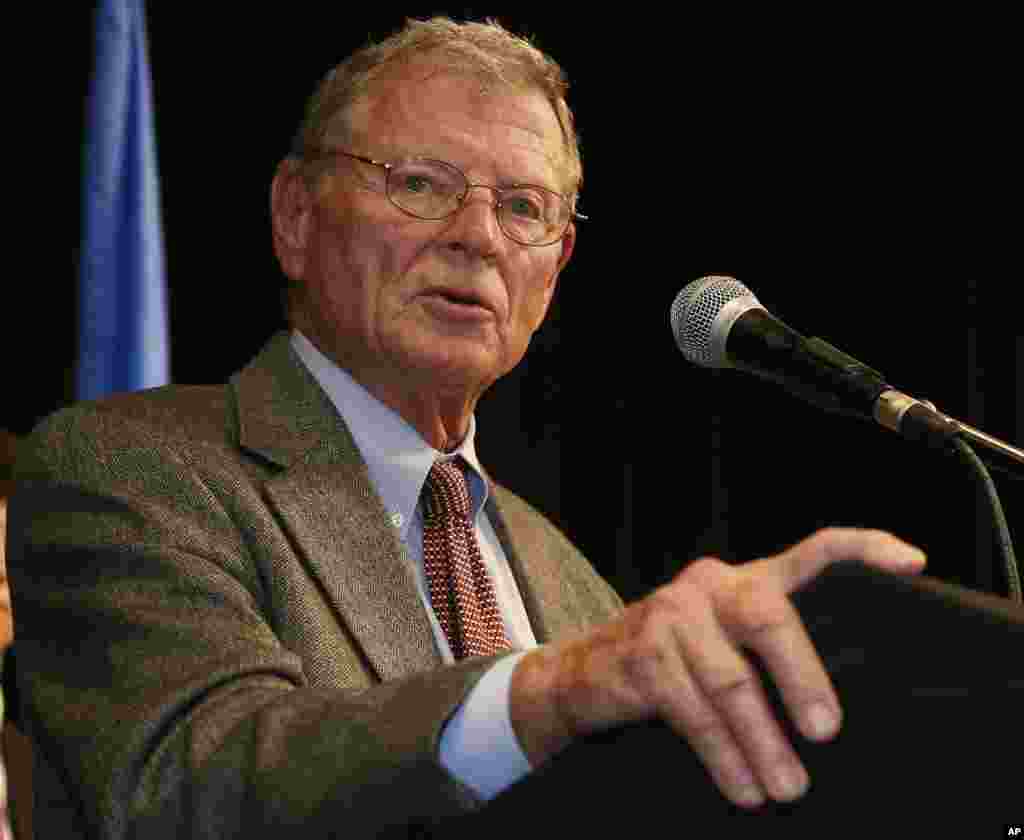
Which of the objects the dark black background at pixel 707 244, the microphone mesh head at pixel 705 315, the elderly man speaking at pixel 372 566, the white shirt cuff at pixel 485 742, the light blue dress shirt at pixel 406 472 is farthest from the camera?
the dark black background at pixel 707 244

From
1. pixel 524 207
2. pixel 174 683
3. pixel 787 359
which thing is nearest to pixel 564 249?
pixel 524 207

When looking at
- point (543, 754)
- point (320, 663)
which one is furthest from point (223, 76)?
point (543, 754)

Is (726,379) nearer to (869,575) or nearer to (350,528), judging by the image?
(350,528)

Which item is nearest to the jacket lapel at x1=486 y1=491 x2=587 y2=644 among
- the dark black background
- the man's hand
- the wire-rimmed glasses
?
the wire-rimmed glasses

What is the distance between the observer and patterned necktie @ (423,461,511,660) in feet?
5.87

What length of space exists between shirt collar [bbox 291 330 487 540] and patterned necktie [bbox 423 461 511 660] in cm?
3

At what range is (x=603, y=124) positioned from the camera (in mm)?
3855

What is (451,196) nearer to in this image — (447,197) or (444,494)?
(447,197)

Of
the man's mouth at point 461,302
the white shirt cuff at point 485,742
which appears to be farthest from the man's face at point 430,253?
the white shirt cuff at point 485,742

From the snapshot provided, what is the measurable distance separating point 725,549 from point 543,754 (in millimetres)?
2965

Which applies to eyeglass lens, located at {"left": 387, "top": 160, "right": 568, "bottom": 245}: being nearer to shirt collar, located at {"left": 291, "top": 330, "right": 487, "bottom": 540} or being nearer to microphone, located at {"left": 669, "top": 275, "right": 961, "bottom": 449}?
shirt collar, located at {"left": 291, "top": 330, "right": 487, "bottom": 540}

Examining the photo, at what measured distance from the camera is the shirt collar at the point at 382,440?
6.31 ft

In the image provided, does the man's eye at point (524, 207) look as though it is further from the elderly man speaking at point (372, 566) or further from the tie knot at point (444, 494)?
the tie knot at point (444, 494)

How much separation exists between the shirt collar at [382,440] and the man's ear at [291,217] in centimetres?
20
